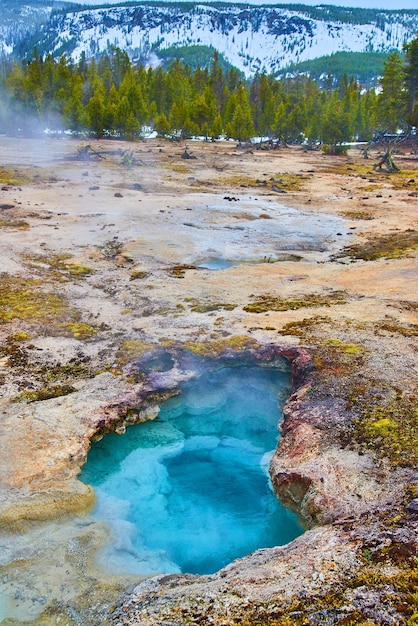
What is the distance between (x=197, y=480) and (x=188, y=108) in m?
91.1

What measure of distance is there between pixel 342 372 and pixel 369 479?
3433 mm

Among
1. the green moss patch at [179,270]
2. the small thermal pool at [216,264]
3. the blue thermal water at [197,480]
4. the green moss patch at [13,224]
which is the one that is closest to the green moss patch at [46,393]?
the blue thermal water at [197,480]

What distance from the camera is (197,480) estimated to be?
9.23 m

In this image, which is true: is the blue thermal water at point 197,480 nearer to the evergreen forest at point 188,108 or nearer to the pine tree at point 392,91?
the evergreen forest at point 188,108

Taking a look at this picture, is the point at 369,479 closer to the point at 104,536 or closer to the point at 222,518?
the point at 222,518

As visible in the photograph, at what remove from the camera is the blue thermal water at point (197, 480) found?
760cm

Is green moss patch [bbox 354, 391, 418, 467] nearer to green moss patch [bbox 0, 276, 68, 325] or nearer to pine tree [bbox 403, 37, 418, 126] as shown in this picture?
green moss patch [bbox 0, 276, 68, 325]

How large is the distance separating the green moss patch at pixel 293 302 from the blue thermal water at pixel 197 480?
137 inches

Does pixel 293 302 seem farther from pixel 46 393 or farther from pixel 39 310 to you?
pixel 46 393

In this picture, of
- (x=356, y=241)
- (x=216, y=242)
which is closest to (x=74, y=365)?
(x=216, y=242)

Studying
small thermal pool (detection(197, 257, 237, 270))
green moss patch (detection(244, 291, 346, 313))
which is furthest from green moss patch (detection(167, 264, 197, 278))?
green moss patch (detection(244, 291, 346, 313))

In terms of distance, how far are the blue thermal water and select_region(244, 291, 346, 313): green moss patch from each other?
347 centimetres

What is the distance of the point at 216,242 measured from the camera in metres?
22.8

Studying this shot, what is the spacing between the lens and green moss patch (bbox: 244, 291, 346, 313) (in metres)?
15.0
